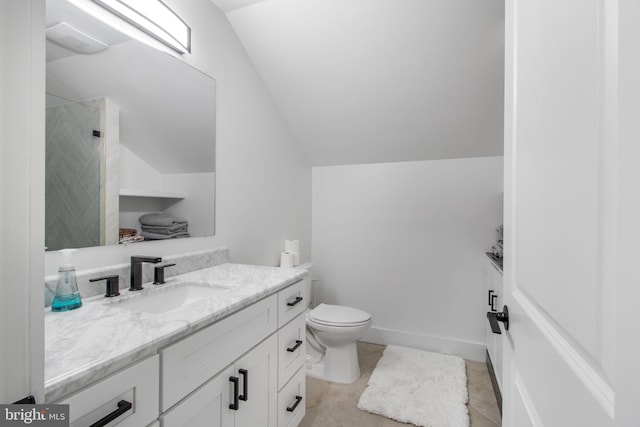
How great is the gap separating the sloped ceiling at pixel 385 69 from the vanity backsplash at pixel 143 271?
139cm

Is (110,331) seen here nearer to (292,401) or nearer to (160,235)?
(160,235)

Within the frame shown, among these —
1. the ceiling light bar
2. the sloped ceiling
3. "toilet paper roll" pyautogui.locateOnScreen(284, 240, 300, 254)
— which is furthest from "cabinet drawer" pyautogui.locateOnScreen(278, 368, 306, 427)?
the sloped ceiling

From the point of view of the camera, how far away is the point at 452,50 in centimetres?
188

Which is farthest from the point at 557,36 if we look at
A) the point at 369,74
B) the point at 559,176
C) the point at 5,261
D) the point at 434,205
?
the point at 434,205

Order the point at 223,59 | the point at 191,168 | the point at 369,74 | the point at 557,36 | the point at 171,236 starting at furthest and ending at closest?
1. the point at 369,74
2. the point at 223,59
3. the point at 191,168
4. the point at 171,236
5. the point at 557,36

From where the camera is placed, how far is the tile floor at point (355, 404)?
68.7 inches

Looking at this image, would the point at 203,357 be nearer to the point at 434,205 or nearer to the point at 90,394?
the point at 90,394

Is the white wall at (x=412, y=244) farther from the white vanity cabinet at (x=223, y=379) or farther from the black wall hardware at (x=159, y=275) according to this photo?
the black wall hardware at (x=159, y=275)

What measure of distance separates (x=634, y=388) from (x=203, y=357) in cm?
94

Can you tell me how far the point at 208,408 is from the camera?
0.91 meters

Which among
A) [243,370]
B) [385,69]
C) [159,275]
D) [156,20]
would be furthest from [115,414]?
[385,69]

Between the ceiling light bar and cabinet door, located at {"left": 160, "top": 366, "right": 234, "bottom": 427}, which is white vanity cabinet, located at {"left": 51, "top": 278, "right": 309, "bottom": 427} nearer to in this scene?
cabinet door, located at {"left": 160, "top": 366, "right": 234, "bottom": 427}

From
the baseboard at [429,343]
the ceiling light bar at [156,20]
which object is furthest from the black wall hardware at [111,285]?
the baseboard at [429,343]

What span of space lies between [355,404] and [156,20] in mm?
2417
